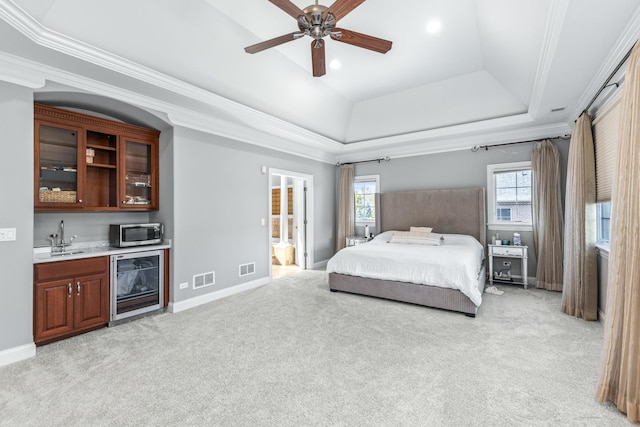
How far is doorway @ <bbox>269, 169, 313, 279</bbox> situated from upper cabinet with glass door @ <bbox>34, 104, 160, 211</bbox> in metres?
2.77

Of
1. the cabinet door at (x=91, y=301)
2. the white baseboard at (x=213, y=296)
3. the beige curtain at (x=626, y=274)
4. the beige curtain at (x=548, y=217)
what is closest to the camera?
the beige curtain at (x=626, y=274)

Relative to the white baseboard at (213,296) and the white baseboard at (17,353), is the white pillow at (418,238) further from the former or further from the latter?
the white baseboard at (17,353)

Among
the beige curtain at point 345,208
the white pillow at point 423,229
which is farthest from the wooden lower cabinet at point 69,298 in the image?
the white pillow at point 423,229

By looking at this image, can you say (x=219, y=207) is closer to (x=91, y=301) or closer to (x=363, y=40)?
(x=91, y=301)

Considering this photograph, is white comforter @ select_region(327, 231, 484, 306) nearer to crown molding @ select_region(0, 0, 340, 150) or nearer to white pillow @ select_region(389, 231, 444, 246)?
white pillow @ select_region(389, 231, 444, 246)

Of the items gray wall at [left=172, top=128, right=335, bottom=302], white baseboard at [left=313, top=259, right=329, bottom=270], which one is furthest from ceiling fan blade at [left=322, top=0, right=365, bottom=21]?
white baseboard at [left=313, top=259, right=329, bottom=270]

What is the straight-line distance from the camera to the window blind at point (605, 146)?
10.4ft

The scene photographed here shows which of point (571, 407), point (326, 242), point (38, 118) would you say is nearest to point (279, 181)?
point (326, 242)

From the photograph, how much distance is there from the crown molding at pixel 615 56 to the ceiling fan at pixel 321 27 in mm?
1786

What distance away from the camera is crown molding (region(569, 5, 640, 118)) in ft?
7.29

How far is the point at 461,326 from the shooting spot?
3.35m

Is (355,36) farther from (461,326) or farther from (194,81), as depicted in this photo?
(461,326)

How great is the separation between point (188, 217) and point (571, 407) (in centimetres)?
430

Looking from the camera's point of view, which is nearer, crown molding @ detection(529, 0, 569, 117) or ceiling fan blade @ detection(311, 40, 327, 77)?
crown molding @ detection(529, 0, 569, 117)
